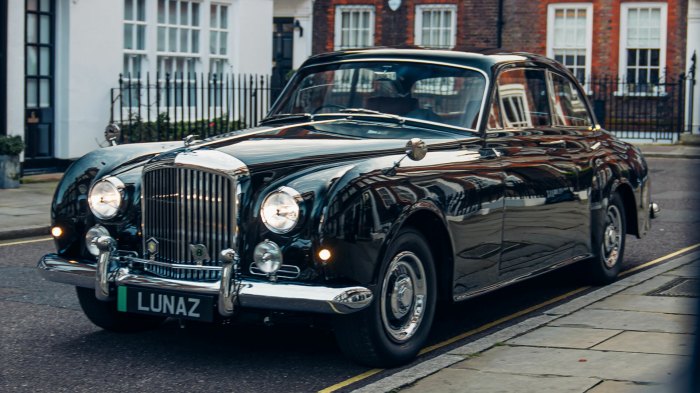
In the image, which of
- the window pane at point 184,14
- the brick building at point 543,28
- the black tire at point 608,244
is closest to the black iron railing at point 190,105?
the window pane at point 184,14

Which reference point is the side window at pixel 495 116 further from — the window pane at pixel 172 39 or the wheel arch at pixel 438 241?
the window pane at pixel 172 39

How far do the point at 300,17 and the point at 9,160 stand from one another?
17.8 metres

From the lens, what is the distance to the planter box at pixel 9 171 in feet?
47.1

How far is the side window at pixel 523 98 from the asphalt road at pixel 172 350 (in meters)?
1.23

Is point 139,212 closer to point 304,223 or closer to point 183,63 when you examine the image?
point 304,223

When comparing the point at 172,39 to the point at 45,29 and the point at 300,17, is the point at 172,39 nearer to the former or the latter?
the point at 45,29

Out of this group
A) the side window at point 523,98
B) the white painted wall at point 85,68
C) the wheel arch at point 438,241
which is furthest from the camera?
the white painted wall at point 85,68

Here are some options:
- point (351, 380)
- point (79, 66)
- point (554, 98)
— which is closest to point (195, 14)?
point (79, 66)

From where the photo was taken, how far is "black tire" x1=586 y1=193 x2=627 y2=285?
25.2 ft

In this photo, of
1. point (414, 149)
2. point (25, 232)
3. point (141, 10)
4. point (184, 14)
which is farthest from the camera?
A: point (184, 14)

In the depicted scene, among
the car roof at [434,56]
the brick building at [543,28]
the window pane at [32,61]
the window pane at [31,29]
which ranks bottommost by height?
the car roof at [434,56]

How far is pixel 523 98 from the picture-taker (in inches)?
277

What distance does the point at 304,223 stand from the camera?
4930 mm

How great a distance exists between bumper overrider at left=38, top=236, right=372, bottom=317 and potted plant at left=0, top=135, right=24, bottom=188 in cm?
949
